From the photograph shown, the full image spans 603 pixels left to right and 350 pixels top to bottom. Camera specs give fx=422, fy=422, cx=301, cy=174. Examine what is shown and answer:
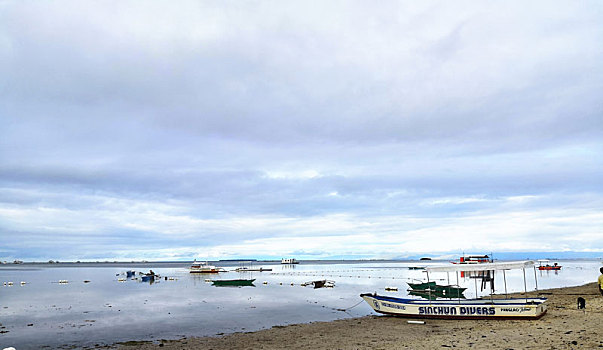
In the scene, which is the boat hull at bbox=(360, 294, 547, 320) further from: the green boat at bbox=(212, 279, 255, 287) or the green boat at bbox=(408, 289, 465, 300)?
the green boat at bbox=(212, 279, 255, 287)

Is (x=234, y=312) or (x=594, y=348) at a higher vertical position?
(x=594, y=348)

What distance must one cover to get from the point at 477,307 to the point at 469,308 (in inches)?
21.7

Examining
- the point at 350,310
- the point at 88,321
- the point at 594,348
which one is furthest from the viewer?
the point at 350,310

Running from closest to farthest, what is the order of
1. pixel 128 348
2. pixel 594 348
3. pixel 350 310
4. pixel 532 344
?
pixel 594 348
pixel 532 344
pixel 128 348
pixel 350 310

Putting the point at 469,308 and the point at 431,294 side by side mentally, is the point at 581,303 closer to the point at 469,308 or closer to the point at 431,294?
the point at 469,308

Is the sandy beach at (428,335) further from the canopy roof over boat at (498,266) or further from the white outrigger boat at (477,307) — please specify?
the canopy roof over boat at (498,266)

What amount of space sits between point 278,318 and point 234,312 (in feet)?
20.4

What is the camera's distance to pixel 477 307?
2838 cm

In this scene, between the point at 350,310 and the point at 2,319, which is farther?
the point at 350,310

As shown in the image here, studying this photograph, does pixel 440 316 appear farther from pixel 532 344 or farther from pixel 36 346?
pixel 36 346

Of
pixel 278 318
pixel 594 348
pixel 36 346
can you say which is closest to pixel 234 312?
pixel 278 318

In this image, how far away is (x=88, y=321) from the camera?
115 feet

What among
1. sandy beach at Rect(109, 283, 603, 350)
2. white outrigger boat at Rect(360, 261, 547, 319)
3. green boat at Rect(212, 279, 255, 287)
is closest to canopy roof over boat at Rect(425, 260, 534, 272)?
white outrigger boat at Rect(360, 261, 547, 319)

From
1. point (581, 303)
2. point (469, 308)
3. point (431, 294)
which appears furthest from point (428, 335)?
point (431, 294)
